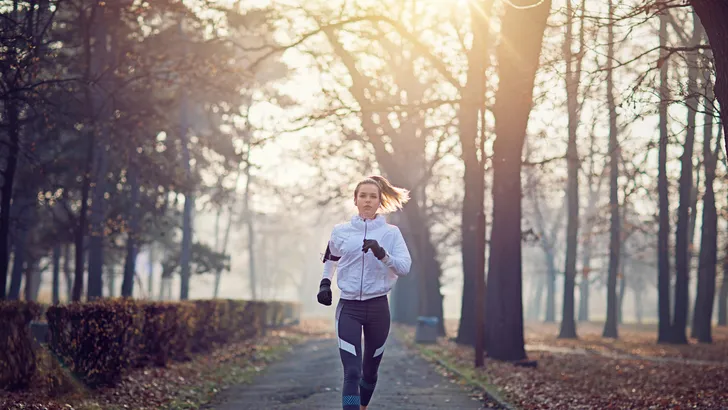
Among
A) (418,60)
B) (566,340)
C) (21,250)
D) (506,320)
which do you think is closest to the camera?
(506,320)

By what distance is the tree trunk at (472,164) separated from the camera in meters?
16.9

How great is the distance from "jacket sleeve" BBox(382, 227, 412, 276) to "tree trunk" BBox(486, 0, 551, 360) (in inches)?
392

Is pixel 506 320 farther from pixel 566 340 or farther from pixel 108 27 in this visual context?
pixel 566 340

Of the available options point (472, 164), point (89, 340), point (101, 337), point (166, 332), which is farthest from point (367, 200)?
point (472, 164)

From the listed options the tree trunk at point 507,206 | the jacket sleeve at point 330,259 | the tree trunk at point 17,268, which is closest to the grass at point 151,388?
the jacket sleeve at point 330,259

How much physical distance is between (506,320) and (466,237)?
599cm

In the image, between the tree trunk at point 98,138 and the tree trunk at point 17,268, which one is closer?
the tree trunk at point 98,138

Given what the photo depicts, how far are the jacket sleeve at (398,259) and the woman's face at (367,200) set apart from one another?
0.93 feet

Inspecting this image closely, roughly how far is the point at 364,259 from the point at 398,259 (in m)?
0.27

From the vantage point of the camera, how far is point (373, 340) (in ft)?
22.8

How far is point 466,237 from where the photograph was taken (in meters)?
22.8

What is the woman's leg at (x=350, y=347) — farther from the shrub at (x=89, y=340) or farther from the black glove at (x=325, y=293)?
the shrub at (x=89, y=340)

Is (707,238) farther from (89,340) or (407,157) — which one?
(89,340)

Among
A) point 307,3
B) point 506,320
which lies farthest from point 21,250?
point 506,320
